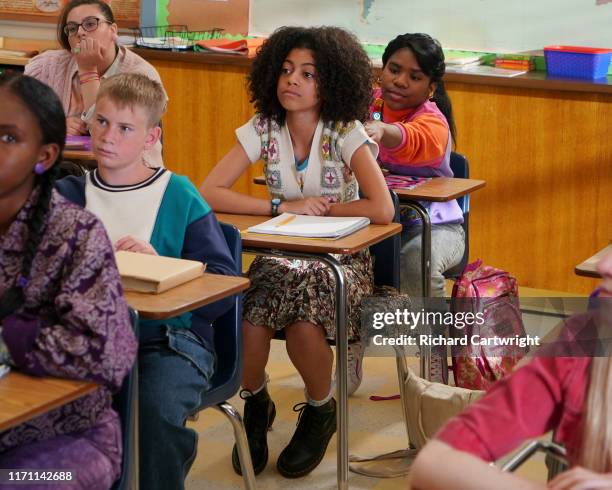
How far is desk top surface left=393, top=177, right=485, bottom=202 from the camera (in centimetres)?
330

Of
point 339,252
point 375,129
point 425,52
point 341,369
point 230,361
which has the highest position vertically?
point 425,52

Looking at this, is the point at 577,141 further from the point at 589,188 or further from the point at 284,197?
the point at 284,197

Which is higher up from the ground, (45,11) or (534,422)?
(45,11)

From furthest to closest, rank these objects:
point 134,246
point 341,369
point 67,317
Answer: point 341,369 → point 134,246 → point 67,317

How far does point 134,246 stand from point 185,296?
0.29 m

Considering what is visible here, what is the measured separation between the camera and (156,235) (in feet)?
7.94

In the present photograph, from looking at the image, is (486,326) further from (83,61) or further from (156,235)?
(83,61)

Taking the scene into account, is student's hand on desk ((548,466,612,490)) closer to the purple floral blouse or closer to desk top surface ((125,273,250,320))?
the purple floral blouse

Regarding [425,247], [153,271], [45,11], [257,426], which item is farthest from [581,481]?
[45,11]

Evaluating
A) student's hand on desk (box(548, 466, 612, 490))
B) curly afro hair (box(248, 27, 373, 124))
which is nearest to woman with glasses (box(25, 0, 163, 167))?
curly afro hair (box(248, 27, 373, 124))

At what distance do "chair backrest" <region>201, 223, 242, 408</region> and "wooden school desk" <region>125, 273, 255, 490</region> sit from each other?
8.7 inches

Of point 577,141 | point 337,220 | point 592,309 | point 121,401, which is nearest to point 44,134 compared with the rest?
point 121,401

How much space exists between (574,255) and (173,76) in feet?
7.36

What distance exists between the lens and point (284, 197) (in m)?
3.19
